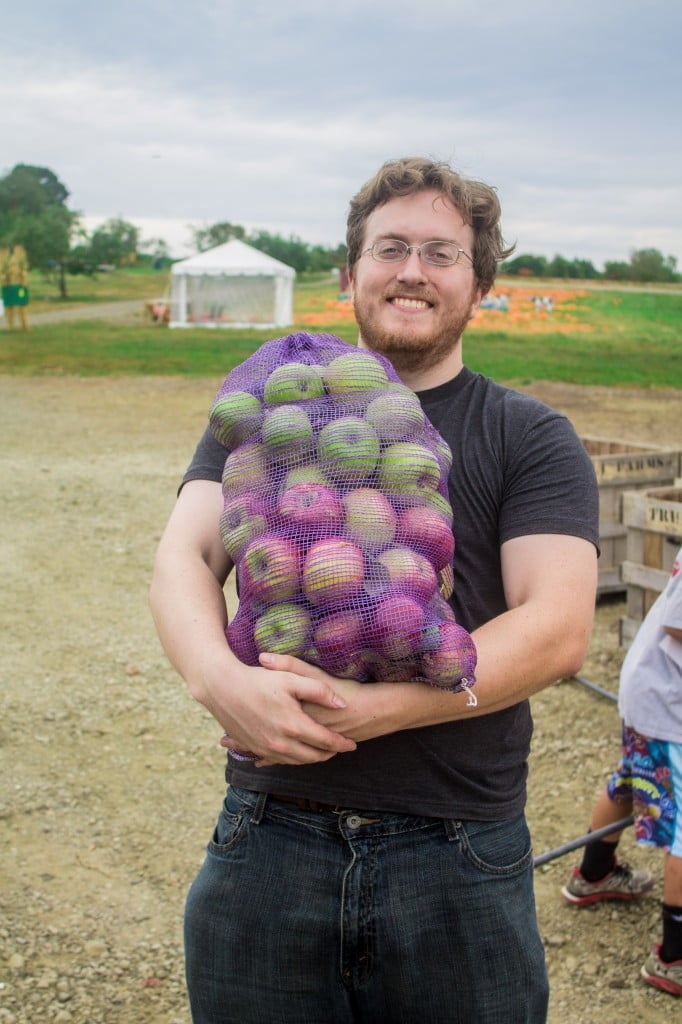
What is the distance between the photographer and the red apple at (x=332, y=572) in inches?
64.6

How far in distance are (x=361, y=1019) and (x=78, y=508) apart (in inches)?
303

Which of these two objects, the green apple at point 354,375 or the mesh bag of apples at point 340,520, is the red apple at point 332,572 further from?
the green apple at point 354,375

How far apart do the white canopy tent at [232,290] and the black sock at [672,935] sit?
29712 millimetres

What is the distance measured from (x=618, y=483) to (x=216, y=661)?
199 inches

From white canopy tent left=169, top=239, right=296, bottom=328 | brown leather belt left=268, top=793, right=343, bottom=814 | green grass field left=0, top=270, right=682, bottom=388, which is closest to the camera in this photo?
brown leather belt left=268, top=793, right=343, bottom=814

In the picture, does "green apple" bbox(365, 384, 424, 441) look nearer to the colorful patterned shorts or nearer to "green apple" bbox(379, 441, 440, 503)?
"green apple" bbox(379, 441, 440, 503)

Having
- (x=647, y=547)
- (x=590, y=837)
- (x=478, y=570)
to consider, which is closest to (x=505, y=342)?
(x=647, y=547)

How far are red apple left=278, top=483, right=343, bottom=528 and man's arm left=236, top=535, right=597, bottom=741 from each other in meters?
0.25

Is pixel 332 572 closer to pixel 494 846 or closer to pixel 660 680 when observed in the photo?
pixel 494 846

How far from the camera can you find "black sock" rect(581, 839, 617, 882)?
374 cm

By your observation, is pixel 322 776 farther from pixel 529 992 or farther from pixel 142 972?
pixel 142 972

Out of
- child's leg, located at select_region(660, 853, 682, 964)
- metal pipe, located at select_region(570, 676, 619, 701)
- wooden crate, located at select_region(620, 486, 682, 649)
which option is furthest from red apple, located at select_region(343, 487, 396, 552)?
metal pipe, located at select_region(570, 676, 619, 701)

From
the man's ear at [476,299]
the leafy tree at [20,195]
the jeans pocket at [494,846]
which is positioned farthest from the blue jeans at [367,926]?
the leafy tree at [20,195]

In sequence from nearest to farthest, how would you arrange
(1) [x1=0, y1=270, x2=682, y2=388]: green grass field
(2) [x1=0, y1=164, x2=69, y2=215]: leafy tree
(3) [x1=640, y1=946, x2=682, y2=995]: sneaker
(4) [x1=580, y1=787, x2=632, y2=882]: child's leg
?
(3) [x1=640, y1=946, x2=682, y2=995]: sneaker
(4) [x1=580, y1=787, x2=632, y2=882]: child's leg
(1) [x1=0, y1=270, x2=682, y2=388]: green grass field
(2) [x1=0, y1=164, x2=69, y2=215]: leafy tree
